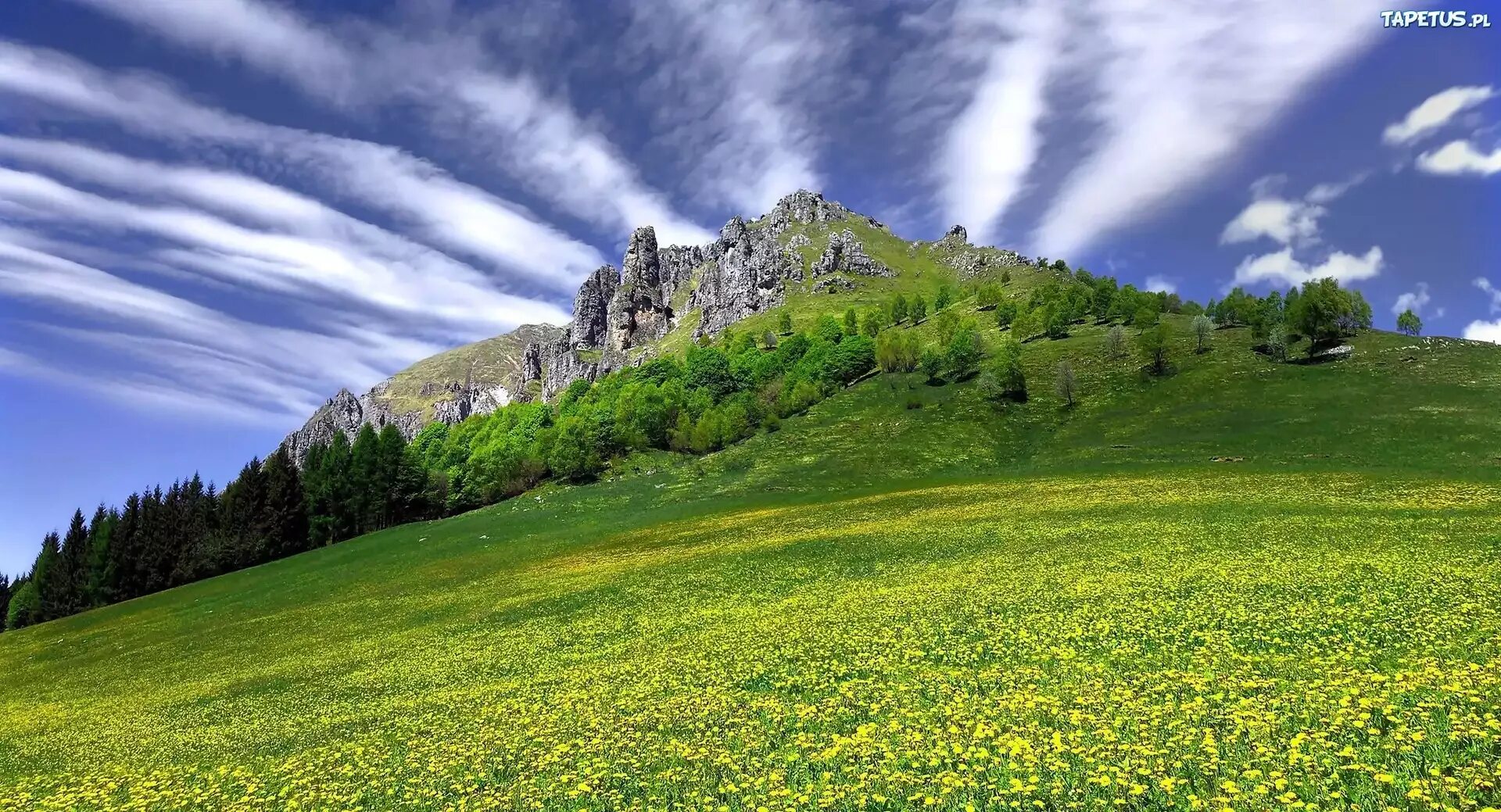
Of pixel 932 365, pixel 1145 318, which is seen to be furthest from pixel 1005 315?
pixel 932 365

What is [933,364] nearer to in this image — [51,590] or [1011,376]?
[1011,376]

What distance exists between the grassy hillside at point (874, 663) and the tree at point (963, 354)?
72986 millimetres

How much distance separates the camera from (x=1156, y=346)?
117 metres

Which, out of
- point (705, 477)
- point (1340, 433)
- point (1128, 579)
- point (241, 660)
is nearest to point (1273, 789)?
point (1128, 579)

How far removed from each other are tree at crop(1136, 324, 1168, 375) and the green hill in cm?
4660

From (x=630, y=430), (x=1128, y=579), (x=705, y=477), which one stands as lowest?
(x=1128, y=579)

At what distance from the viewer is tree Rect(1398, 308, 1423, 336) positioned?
142500 mm

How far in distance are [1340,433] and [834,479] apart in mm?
57769

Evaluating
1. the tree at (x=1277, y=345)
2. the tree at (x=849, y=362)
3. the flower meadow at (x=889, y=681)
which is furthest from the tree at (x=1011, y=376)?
the flower meadow at (x=889, y=681)

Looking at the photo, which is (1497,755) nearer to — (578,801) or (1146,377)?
(578,801)

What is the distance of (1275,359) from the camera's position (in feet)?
369

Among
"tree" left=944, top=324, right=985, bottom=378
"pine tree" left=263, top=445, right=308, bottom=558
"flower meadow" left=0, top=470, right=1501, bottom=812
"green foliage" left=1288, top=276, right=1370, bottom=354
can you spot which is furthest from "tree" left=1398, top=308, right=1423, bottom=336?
"pine tree" left=263, top=445, right=308, bottom=558

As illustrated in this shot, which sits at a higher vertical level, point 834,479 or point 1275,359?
point 1275,359

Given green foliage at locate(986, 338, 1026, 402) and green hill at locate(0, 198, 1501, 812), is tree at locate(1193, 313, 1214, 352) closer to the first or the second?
green foliage at locate(986, 338, 1026, 402)
